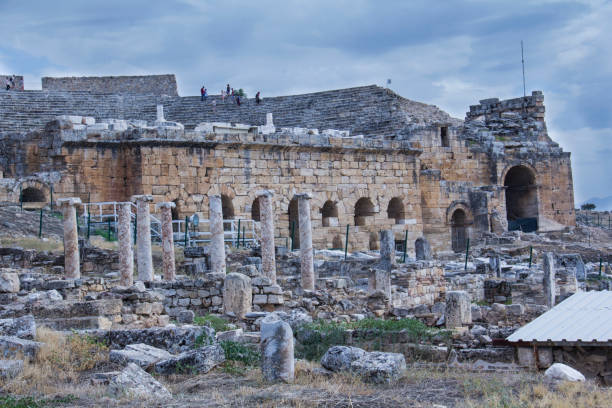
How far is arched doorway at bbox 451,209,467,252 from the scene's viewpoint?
1272 inches

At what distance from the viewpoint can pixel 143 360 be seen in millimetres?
8898

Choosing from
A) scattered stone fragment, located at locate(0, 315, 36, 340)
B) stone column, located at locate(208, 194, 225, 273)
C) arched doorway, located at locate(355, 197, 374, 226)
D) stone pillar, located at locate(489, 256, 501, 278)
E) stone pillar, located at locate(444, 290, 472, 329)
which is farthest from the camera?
arched doorway, located at locate(355, 197, 374, 226)

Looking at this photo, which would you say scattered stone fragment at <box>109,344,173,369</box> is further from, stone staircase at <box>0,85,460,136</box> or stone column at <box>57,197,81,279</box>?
stone staircase at <box>0,85,460,136</box>

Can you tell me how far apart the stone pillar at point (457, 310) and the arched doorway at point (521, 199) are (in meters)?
21.0

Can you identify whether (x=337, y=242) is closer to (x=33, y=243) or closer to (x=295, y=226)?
(x=295, y=226)

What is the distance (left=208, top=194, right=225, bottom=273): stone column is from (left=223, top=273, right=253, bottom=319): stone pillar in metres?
3.73

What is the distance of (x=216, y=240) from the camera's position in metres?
18.6

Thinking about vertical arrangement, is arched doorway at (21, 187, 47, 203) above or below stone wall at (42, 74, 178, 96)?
below

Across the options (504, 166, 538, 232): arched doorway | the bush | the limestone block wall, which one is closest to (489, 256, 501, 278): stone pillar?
the limestone block wall

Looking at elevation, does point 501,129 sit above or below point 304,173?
above

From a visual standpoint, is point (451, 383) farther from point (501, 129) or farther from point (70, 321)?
point (501, 129)

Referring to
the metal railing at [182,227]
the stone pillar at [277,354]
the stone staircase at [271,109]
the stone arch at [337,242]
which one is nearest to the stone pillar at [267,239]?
the metal railing at [182,227]

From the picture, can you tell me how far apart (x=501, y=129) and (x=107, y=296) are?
86.9 feet

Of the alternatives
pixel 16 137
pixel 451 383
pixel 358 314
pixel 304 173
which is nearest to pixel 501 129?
pixel 304 173
